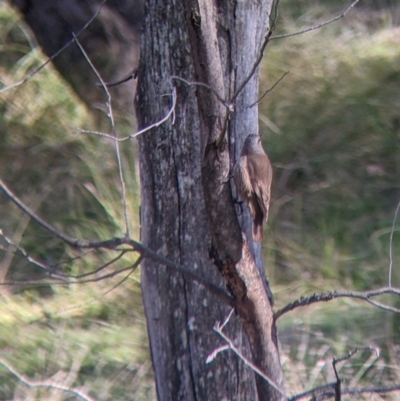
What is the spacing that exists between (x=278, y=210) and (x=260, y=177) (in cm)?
259

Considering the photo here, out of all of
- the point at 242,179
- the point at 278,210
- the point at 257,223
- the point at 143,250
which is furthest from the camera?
the point at 278,210

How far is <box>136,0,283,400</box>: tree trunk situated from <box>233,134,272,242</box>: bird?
1.2 inches

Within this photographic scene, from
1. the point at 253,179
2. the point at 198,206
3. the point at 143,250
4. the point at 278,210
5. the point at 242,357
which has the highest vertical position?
the point at 278,210

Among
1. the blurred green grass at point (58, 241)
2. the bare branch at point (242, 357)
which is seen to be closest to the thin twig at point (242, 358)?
the bare branch at point (242, 357)

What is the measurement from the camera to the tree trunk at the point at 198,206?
6.63ft

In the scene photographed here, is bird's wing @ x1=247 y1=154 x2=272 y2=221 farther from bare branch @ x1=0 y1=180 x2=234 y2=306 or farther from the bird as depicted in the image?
bare branch @ x1=0 y1=180 x2=234 y2=306

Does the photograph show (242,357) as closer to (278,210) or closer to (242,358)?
(242,358)

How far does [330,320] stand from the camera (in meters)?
3.90

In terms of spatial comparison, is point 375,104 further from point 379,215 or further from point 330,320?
point 330,320

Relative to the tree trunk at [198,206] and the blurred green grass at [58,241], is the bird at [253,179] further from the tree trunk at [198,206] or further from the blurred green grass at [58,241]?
the blurred green grass at [58,241]

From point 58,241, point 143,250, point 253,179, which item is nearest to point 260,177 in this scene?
point 253,179

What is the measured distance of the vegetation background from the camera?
3.65m

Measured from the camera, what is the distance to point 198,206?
2088mm

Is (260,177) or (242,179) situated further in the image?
(260,177)
